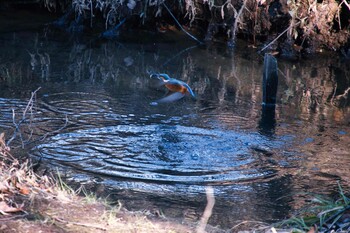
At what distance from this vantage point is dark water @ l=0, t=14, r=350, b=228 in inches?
189

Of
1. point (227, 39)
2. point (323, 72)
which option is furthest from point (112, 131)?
point (227, 39)

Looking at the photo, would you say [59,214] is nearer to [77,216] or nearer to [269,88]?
[77,216]

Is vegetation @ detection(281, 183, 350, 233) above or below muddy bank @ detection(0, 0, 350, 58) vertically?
below

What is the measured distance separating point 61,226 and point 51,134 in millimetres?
2690

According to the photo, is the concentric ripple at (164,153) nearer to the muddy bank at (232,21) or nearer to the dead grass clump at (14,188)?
the dead grass clump at (14,188)

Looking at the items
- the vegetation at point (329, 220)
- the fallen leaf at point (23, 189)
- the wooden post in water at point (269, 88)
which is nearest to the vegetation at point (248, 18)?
the wooden post in water at point (269, 88)

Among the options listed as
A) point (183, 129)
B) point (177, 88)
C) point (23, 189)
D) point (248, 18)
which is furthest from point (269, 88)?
point (23, 189)

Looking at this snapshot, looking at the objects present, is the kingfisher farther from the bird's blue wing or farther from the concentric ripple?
the concentric ripple

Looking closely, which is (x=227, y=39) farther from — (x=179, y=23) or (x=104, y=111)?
(x=104, y=111)

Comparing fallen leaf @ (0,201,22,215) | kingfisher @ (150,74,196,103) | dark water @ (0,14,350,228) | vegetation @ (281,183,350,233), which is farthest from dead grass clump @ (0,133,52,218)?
kingfisher @ (150,74,196,103)

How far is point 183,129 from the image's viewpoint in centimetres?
630

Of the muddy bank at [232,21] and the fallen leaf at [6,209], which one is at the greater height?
the muddy bank at [232,21]

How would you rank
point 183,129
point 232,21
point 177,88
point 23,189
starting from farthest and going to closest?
point 232,21 → point 177,88 → point 183,129 → point 23,189

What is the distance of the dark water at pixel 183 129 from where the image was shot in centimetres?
480
